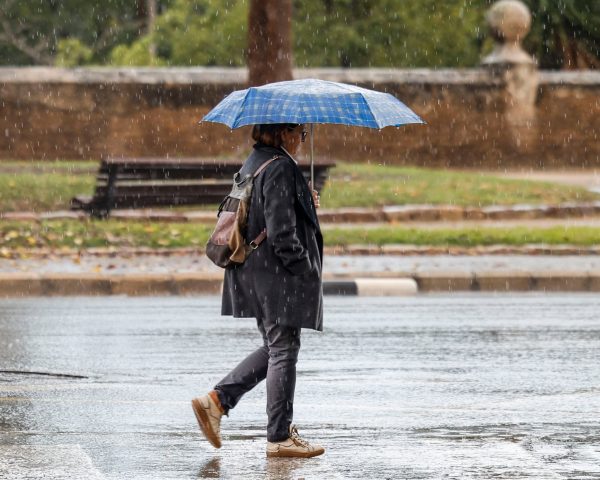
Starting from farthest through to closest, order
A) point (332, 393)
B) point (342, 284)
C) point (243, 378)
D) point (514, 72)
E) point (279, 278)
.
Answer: point (514, 72)
point (342, 284)
point (332, 393)
point (243, 378)
point (279, 278)

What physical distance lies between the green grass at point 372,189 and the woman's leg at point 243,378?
1434 centimetres

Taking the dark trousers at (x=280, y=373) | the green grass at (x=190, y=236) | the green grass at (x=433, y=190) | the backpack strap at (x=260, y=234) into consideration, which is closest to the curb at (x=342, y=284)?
the green grass at (x=190, y=236)

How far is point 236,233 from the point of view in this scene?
7.54m

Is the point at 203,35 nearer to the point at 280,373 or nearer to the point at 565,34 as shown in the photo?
the point at 565,34

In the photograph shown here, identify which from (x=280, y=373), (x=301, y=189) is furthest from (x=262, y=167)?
(x=280, y=373)

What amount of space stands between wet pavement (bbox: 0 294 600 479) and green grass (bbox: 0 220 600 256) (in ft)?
12.0

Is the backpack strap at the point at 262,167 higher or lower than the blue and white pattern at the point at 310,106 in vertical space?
lower

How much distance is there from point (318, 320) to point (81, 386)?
2.72 m

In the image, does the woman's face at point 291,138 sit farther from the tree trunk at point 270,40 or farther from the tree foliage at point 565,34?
the tree foliage at point 565,34

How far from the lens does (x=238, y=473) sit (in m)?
7.22

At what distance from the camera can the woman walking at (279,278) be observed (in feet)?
24.5

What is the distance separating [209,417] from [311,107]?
148 centimetres

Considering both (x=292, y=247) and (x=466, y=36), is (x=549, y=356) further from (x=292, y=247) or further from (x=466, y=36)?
(x=466, y=36)

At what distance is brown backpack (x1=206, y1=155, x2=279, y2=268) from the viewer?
24.7 feet
